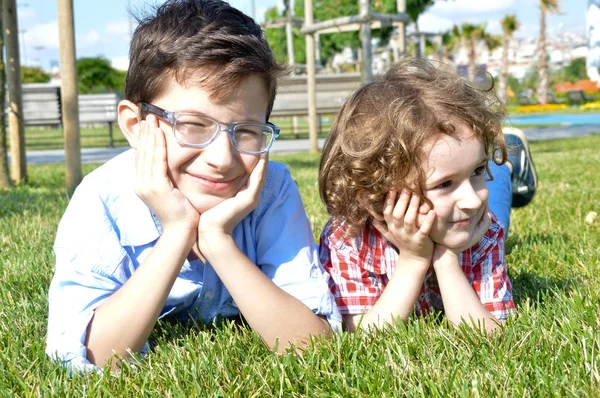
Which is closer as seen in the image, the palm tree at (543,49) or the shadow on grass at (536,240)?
the shadow on grass at (536,240)

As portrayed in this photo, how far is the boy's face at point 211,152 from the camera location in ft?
6.31

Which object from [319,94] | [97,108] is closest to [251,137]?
[319,94]

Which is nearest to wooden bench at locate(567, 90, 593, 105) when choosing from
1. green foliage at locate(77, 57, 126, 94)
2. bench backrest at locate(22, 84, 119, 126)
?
green foliage at locate(77, 57, 126, 94)

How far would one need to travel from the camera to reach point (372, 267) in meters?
2.33

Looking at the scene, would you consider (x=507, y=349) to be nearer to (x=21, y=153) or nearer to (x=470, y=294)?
(x=470, y=294)

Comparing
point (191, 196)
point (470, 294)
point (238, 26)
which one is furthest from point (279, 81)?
point (470, 294)

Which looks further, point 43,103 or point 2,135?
point 43,103

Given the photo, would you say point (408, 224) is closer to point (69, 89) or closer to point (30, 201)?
point (30, 201)

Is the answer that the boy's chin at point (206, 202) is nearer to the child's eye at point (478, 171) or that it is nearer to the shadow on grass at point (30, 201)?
the child's eye at point (478, 171)

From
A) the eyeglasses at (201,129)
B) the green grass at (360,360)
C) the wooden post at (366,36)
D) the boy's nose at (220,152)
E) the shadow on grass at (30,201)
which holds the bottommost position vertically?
the green grass at (360,360)

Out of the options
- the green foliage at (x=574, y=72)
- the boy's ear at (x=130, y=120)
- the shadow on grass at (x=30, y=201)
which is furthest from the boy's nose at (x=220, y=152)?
the green foliage at (x=574, y=72)

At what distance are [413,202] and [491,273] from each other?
45cm

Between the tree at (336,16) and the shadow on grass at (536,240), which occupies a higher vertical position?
the tree at (336,16)

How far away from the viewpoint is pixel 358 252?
2.32 meters
